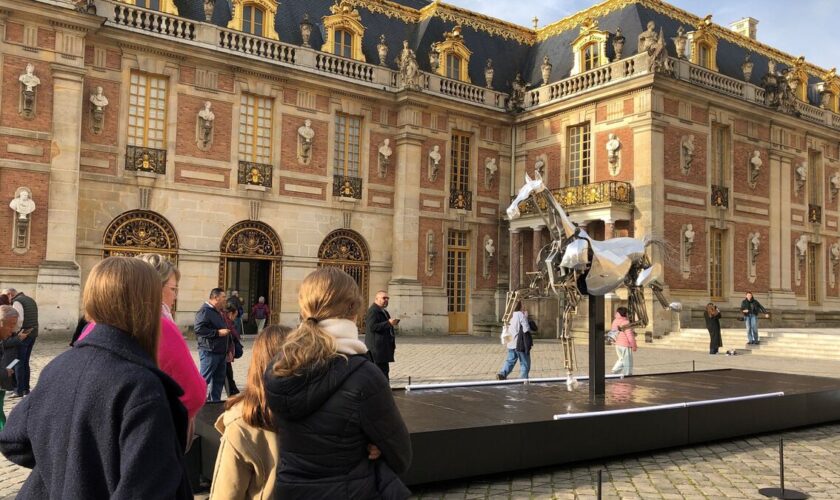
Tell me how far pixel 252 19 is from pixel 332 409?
20899mm

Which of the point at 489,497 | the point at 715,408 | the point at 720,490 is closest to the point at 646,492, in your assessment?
the point at 720,490

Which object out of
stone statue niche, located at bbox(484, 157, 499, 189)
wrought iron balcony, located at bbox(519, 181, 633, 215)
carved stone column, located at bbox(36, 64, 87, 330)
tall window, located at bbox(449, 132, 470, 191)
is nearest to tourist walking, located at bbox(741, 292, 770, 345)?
wrought iron balcony, located at bbox(519, 181, 633, 215)

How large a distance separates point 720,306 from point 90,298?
2362cm

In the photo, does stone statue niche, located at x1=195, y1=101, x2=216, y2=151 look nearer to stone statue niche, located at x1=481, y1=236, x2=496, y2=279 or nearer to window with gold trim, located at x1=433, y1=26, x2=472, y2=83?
window with gold trim, located at x1=433, y1=26, x2=472, y2=83

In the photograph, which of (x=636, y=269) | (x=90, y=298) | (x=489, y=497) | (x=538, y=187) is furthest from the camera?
(x=636, y=269)

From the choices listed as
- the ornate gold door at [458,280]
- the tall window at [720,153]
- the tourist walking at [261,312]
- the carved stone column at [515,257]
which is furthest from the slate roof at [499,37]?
the tourist walking at [261,312]

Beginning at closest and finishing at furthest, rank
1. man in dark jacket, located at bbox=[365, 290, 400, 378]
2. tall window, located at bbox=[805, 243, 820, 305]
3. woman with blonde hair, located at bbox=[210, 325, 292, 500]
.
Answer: woman with blonde hair, located at bbox=[210, 325, 292, 500] → man in dark jacket, located at bbox=[365, 290, 400, 378] → tall window, located at bbox=[805, 243, 820, 305]

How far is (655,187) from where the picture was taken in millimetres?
21438

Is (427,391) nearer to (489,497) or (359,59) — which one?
(489,497)

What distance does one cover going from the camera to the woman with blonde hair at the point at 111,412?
1.84 m

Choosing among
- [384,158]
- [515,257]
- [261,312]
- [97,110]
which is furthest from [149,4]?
[515,257]

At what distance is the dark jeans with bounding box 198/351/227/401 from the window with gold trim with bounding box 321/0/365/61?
16119mm

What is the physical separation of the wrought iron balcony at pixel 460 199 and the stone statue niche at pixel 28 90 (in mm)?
12841

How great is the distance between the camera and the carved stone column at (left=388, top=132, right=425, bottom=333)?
22.6 m
